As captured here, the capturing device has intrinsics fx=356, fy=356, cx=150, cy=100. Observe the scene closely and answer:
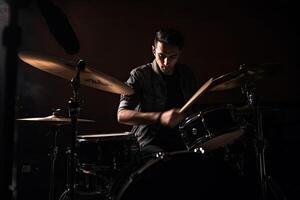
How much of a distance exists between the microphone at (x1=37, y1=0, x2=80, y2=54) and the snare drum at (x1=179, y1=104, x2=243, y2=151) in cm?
118

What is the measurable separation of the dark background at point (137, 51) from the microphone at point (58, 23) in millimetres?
2391

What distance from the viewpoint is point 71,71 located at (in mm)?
2240

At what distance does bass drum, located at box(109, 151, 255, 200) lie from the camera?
204 centimetres

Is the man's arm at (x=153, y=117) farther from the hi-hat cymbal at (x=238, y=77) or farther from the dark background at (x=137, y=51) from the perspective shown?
the dark background at (x=137, y=51)

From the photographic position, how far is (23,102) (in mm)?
3689

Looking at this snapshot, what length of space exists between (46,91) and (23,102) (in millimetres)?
261

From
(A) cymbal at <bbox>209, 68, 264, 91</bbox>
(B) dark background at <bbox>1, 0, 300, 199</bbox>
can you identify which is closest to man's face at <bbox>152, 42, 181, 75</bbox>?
(A) cymbal at <bbox>209, 68, 264, 91</bbox>

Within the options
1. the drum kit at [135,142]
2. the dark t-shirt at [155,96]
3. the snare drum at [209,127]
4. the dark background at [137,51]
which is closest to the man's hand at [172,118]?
the drum kit at [135,142]

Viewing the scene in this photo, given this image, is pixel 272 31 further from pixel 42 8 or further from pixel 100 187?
pixel 42 8

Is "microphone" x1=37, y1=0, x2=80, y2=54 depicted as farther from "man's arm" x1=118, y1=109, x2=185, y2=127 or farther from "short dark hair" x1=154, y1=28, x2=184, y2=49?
"short dark hair" x1=154, y1=28, x2=184, y2=49

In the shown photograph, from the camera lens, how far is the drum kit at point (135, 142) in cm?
206

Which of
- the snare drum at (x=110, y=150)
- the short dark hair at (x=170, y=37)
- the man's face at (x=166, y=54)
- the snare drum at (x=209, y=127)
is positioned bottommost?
the snare drum at (x=110, y=150)

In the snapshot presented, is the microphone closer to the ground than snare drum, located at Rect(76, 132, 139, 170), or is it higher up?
higher up

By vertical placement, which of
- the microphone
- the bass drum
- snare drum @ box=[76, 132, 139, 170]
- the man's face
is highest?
the man's face
